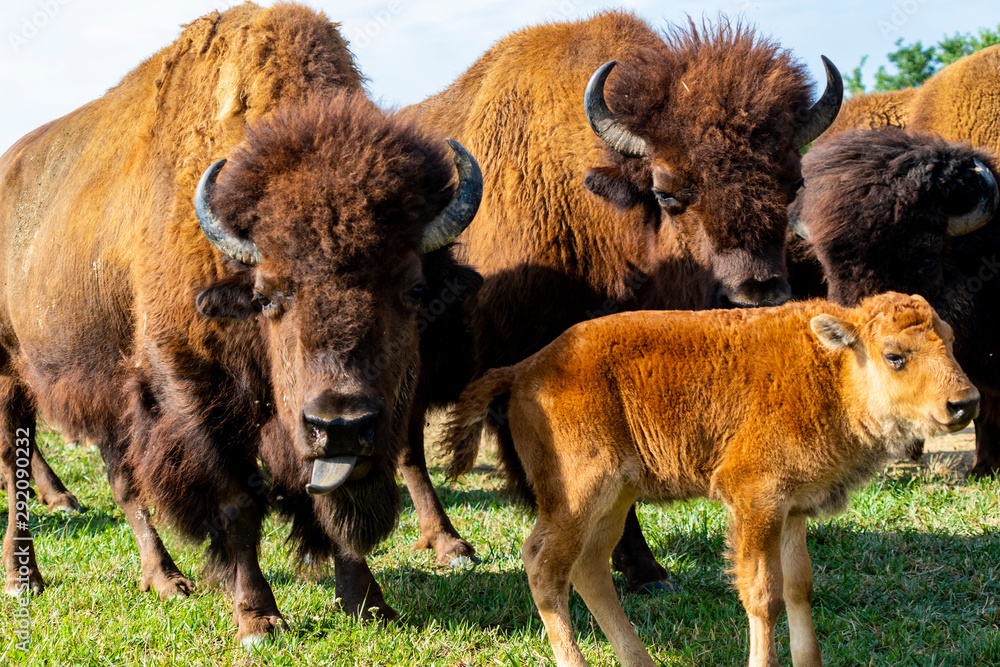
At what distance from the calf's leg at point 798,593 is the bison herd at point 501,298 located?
17mm

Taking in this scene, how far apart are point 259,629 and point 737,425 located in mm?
2458

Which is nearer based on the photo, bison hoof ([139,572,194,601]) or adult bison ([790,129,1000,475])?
bison hoof ([139,572,194,601])

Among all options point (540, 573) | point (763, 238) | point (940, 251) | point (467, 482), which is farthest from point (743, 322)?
point (467, 482)

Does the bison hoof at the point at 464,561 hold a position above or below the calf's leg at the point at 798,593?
below

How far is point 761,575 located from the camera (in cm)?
367

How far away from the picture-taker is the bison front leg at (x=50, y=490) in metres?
7.27

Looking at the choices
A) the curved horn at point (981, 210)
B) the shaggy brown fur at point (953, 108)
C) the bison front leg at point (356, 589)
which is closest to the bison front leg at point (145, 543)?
the bison front leg at point (356, 589)

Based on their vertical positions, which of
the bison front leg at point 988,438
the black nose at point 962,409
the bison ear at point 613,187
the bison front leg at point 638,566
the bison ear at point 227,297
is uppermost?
the bison ear at point 227,297

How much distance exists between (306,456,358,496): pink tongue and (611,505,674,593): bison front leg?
196 centimetres

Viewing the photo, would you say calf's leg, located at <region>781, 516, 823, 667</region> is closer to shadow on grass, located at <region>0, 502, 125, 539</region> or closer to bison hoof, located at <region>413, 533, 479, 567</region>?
bison hoof, located at <region>413, 533, 479, 567</region>

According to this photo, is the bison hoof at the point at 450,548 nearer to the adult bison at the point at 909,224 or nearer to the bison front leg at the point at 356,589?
the bison front leg at the point at 356,589

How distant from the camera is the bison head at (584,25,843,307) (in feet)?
15.5

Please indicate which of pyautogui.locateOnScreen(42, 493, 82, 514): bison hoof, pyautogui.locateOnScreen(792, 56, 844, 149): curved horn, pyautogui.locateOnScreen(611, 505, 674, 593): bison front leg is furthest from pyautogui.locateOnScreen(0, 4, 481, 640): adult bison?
pyautogui.locateOnScreen(792, 56, 844, 149): curved horn

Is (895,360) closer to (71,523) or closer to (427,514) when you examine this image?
(427,514)
